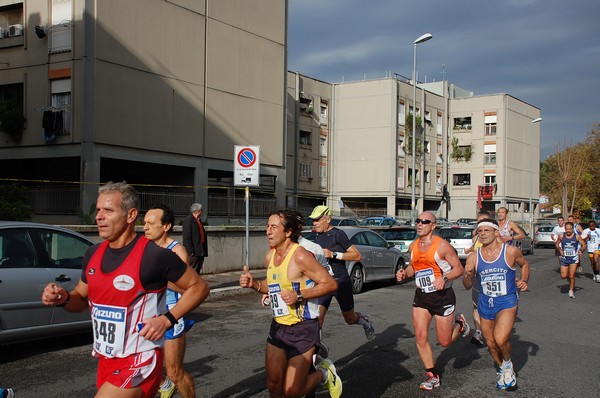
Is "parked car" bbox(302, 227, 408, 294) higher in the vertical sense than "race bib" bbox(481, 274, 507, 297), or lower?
lower

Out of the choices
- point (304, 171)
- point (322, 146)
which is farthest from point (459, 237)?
point (322, 146)

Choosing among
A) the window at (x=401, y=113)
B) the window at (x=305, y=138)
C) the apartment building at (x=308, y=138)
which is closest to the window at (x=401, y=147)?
the window at (x=401, y=113)

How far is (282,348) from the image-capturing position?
4.75 metres

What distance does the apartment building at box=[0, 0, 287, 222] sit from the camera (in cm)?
2406

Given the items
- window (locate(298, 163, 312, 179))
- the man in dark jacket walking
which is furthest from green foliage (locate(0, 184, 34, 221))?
window (locate(298, 163, 312, 179))

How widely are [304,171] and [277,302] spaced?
47235 millimetres

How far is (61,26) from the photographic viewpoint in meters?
24.1

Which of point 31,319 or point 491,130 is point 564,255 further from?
point 491,130

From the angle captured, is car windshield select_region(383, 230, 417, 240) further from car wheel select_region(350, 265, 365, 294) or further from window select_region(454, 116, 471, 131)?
window select_region(454, 116, 471, 131)

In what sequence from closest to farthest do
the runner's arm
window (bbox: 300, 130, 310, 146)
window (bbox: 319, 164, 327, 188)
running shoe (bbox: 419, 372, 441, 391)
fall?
running shoe (bbox: 419, 372, 441, 391) < the runner's arm < window (bbox: 300, 130, 310, 146) < window (bbox: 319, 164, 327, 188)

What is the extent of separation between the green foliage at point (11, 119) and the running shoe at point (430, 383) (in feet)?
77.3

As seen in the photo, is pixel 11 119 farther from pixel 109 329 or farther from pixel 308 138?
pixel 308 138

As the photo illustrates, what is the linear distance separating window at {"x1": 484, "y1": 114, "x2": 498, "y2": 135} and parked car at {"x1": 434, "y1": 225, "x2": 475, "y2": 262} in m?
42.5

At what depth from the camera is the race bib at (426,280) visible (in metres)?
6.56
